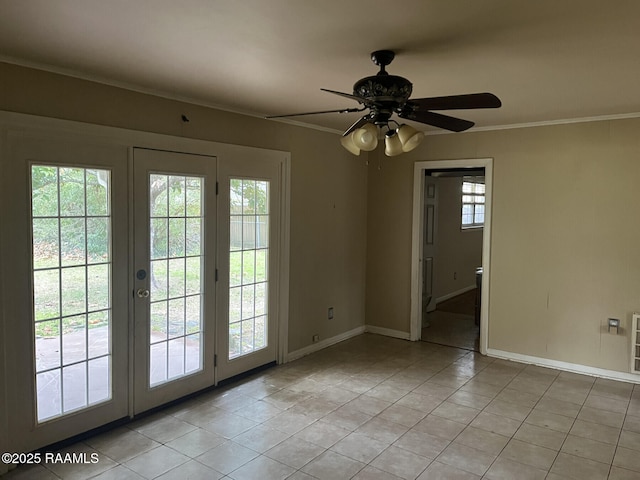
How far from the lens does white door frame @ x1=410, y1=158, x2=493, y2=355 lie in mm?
4992

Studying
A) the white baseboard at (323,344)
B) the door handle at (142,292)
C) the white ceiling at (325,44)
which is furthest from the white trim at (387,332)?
the door handle at (142,292)

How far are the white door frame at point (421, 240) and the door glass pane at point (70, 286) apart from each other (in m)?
3.38

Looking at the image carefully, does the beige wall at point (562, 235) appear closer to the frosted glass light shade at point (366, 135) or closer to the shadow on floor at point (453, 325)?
the shadow on floor at point (453, 325)

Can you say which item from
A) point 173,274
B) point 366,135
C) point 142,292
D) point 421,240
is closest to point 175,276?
point 173,274

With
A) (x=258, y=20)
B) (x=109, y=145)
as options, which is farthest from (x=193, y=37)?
(x=109, y=145)

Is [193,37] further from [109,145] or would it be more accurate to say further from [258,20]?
[109,145]

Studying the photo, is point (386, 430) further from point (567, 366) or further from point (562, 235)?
point (562, 235)

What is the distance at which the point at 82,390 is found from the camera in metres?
3.15

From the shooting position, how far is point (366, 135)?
8.87 feet

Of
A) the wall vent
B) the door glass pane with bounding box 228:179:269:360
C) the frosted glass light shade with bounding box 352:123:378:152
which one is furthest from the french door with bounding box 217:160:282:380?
the wall vent

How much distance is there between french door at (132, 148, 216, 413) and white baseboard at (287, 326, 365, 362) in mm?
1077

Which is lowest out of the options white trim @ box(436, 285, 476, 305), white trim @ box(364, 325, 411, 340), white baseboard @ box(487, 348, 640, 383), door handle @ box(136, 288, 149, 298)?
white baseboard @ box(487, 348, 640, 383)

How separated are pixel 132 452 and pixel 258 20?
2629mm

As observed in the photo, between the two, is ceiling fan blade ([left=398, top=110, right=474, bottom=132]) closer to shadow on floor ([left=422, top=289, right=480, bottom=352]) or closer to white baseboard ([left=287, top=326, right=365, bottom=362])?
white baseboard ([left=287, top=326, right=365, bottom=362])
